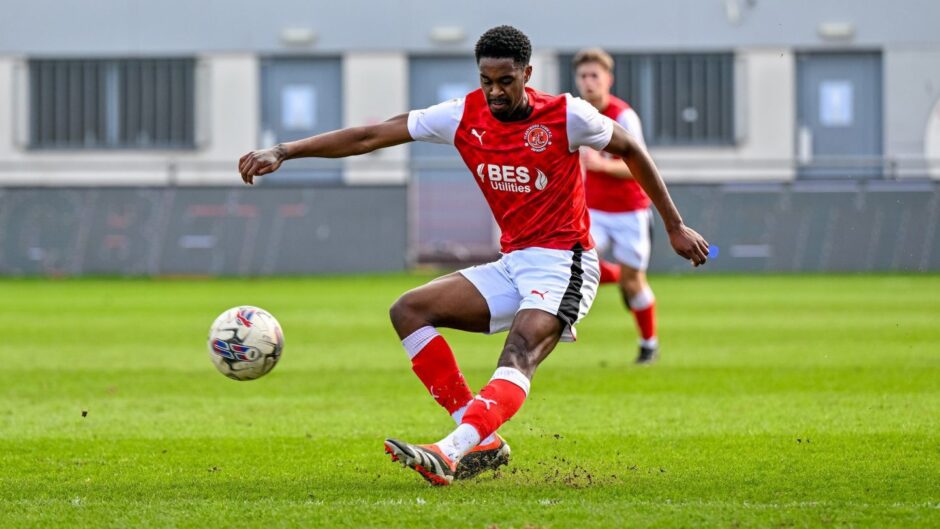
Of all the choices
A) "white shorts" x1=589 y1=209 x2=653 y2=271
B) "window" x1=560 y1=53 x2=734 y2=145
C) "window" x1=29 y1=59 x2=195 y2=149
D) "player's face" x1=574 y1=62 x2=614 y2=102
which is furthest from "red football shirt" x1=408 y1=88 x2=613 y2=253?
"window" x1=29 y1=59 x2=195 y2=149

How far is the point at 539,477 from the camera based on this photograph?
21.0ft

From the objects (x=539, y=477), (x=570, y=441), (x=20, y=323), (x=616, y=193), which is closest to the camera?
(x=539, y=477)

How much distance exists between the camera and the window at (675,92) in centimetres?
3322

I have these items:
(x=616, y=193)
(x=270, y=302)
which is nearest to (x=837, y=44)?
(x=270, y=302)

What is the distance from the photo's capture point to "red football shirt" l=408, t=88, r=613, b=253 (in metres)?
6.39

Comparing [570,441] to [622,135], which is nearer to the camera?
[622,135]

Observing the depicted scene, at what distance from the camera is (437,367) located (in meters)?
6.62

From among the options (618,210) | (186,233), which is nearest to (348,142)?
(618,210)

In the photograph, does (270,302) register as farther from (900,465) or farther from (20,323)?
(900,465)

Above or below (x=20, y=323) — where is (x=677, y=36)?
above

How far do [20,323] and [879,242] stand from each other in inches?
698

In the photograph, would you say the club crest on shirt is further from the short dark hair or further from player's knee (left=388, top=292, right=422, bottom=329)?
player's knee (left=388, top=292, right=422, bottom=329)

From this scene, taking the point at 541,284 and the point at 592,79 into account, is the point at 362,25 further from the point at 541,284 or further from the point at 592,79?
the point at 541,284

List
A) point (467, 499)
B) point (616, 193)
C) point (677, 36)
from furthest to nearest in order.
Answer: point (677, 36) < point (616, 193) < point (467, 499)
